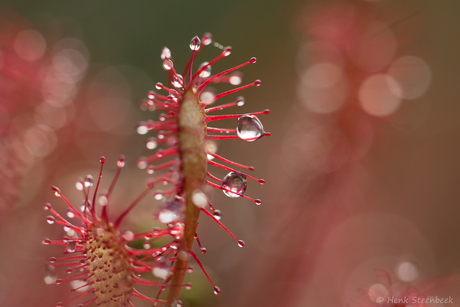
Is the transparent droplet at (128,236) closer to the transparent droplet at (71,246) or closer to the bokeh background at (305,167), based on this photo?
the transparent droplet at (71,246)

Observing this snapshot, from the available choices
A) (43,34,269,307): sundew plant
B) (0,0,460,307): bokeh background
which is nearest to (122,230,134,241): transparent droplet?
(43,34,269,307): sundew plant

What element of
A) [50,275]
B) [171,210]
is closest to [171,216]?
[171,210]

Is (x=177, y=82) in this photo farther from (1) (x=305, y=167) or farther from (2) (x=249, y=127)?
(1) (x=305, y=167)

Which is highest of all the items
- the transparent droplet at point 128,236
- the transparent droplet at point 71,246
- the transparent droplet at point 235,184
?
the transparent droplet at point 235,184

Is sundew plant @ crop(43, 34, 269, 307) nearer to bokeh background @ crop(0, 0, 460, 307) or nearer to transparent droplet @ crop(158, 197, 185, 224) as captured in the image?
transparent droplet @ crop(158, 197, 185, 224)

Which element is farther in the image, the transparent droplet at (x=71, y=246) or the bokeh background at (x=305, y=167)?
the bokeh background at (x=305, y=167)

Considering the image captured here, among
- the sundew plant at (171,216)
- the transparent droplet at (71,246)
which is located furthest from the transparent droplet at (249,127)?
the transparent droplet at (71,246)

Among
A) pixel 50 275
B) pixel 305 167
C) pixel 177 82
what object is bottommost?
pixel 50 275
